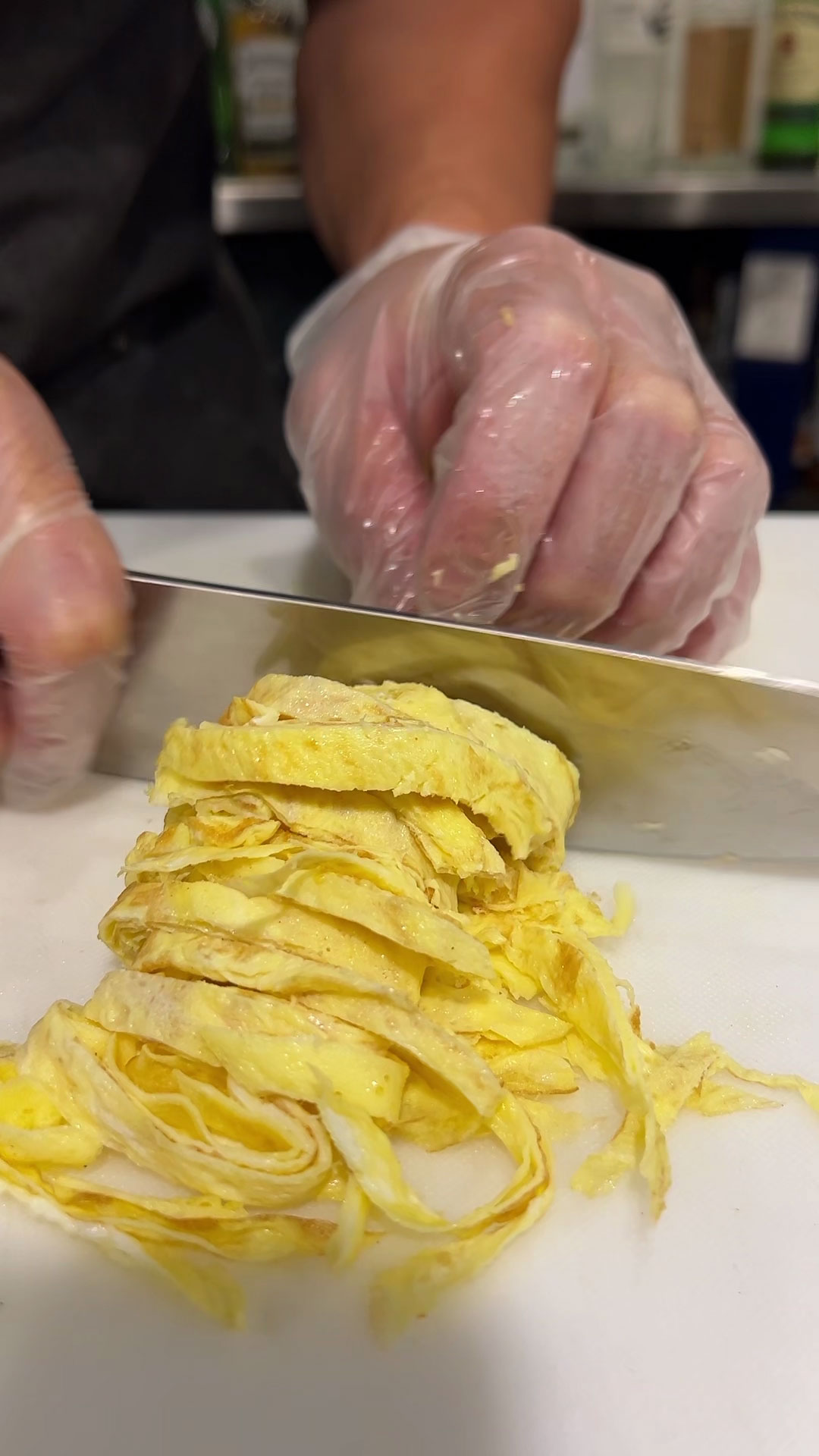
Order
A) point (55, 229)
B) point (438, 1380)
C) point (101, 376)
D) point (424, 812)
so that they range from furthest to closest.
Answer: point (101, 376), point (55, 229), point (424, 812), point (438, 1380)

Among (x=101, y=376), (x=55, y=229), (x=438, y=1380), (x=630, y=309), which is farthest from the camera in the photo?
(x=101, y=376)

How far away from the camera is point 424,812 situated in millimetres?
941

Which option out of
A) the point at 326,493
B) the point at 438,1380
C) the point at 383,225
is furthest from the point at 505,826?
the point at 383,225

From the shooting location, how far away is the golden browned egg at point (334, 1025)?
30.5 inches

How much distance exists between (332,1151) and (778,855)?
1.81ft

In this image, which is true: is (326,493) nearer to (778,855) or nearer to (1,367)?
(1,367)

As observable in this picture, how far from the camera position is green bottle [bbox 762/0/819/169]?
2.35m

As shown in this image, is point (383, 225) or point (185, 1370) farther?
point (383, 225)

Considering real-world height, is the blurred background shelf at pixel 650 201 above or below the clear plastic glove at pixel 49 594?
above

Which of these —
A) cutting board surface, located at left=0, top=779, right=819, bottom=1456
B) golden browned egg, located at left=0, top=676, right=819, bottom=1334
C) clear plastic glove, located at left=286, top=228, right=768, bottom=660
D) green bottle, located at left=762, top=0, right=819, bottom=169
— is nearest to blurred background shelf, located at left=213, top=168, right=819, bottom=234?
green bottle, located at left=762, top=0, right=819, bottom=169

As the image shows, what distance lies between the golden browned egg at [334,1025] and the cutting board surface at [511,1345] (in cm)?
2

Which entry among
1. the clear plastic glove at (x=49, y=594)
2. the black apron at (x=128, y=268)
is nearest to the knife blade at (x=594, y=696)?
the clear plastic glove at (x=49, y=594)

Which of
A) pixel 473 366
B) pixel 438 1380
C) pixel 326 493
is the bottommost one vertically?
pixel 438 1380

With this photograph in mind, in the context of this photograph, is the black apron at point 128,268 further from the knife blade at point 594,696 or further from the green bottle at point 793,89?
the green bottle at point 793,89
